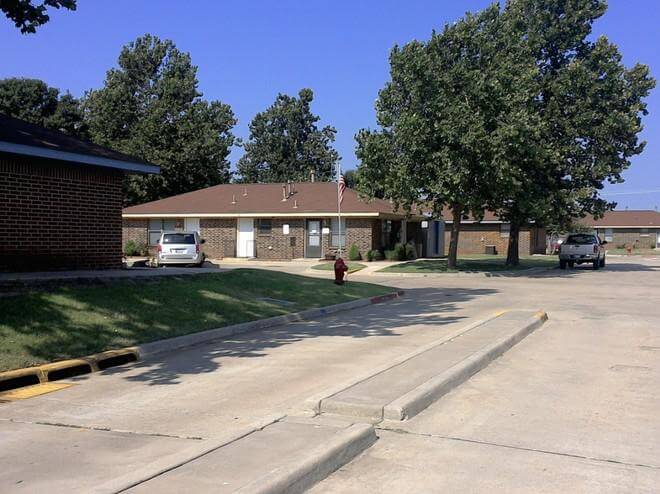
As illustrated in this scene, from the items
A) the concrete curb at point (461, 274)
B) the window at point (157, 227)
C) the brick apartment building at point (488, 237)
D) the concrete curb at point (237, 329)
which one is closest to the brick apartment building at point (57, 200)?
the concrete curb at point (237, 329)

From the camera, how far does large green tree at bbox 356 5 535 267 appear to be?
26.8 m

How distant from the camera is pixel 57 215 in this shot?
46.0 feet

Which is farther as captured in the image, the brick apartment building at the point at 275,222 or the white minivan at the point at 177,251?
the brick apartment building at the point at 275,222

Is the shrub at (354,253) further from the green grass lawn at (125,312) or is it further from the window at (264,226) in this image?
the green grass lawn at (125,312)

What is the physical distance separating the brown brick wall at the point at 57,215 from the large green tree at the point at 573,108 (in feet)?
62.9

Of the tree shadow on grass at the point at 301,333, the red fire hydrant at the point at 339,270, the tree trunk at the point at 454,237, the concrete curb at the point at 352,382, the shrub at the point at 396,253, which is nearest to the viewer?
the concrete curb at the point at 352,382

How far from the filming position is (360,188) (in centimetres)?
3020

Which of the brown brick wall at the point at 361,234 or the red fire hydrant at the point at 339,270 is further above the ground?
the brown brick wall at the point at 361,234

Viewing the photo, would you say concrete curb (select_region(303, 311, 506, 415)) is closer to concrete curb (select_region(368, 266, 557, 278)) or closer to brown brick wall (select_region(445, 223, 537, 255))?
concrete curb (select_region(368, 266, 557, 278))

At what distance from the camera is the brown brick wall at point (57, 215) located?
43.0 ft

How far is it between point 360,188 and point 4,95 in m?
37.9

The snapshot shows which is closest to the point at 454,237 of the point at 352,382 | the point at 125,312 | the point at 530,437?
the point at 125,312

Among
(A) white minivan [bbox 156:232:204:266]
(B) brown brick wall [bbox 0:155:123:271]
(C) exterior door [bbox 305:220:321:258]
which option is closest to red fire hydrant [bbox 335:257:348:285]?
(B) brown brick wall [bbox 0:155:123:271]

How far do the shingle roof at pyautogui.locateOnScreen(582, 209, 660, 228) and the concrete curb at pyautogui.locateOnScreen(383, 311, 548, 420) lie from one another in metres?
70.8
